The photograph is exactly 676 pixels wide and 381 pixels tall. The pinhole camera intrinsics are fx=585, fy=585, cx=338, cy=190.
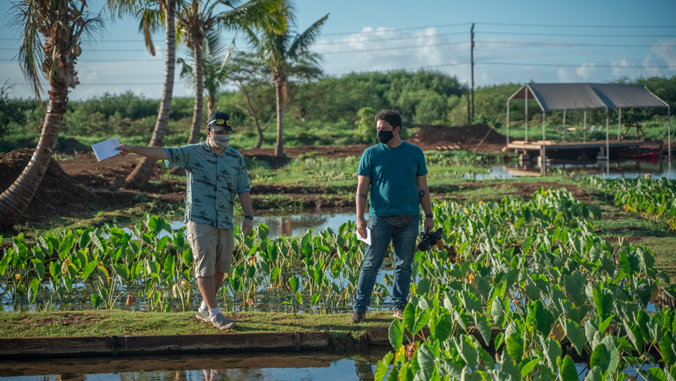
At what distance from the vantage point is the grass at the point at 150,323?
168 inches

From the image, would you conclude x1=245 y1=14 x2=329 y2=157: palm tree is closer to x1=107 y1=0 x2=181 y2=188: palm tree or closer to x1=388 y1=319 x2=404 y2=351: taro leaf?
x1=107 y1=0 x2=181 y2=188: palm tree

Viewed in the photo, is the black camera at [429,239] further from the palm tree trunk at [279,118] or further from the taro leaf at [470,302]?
the palm tree trunk at [279,118]

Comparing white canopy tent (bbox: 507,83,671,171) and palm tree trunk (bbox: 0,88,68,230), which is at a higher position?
white canopy tent (bbox: 507,83,671,171)

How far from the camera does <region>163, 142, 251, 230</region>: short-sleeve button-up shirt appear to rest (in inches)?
163

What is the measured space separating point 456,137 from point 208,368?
30.8 metres

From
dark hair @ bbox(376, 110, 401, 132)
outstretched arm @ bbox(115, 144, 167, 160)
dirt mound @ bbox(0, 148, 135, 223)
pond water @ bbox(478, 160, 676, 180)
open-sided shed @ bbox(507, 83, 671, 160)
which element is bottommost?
pond water @ bbox(478, 160, 676, 180)

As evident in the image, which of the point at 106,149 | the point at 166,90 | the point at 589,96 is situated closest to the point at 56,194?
the point at 166,90

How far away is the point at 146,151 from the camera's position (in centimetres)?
396

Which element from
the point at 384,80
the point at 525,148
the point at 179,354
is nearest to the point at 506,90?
the point at 384,80

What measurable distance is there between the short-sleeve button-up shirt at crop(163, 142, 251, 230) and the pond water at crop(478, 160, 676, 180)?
1374cm

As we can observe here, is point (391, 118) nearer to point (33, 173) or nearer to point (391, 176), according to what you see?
point (391, 176)

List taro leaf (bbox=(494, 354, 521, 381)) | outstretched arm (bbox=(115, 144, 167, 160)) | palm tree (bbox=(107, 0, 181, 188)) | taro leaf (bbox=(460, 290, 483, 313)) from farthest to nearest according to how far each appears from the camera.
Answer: palm tree (bbox=(107, 0, 181, 188)), outstretched arm (bbox=(115, 144, 167, 160)), taro leaf (bbox=(460, 290, 483, 313)), taro leaf (bbox=(494, 354, 521, 381))

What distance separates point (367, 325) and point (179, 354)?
4.55 ft

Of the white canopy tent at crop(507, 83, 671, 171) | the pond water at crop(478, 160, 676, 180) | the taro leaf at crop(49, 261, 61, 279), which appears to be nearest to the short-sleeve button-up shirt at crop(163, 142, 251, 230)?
the taro leaf at crop(49, 261, 61, 279)
